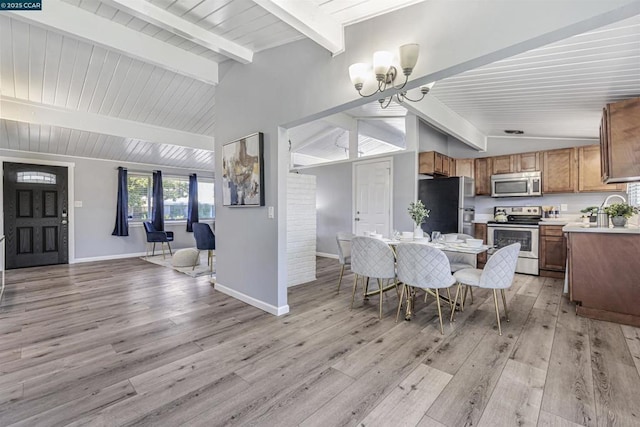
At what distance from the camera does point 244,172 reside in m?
3.41

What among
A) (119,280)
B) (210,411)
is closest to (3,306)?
(119,280)

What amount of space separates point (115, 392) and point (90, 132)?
15.0 feet

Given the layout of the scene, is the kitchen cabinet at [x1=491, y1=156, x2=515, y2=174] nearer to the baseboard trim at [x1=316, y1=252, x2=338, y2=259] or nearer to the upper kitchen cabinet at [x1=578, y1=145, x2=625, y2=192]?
the upper kitchen cabinet at [x1=578, y1=145, x2=625, y2=192]

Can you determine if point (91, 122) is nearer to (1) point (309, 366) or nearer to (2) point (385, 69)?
(2) point (385, 69)

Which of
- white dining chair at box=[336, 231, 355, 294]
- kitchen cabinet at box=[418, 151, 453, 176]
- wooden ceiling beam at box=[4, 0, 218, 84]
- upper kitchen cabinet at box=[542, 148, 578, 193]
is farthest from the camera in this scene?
kitchen cabinet at box=[418, 151, 453, 176]

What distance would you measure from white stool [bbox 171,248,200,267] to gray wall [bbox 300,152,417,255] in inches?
106

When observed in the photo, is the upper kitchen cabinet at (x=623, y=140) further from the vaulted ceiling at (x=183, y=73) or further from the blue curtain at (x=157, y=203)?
the blue curtain at (x=157, y=203)

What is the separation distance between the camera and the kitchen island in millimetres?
2766

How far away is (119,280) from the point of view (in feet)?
14.9

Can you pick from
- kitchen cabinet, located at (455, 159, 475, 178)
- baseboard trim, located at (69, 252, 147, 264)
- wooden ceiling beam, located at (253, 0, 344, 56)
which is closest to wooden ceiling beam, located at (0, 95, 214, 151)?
baseboard trim, located at (69, 252, 147, 264)

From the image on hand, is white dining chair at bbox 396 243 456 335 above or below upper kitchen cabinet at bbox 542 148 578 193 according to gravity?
below

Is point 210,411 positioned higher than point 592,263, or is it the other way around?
point 592,263

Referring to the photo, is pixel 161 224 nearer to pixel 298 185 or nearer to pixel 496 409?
pixel 298 185

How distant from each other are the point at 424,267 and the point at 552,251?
344cm
